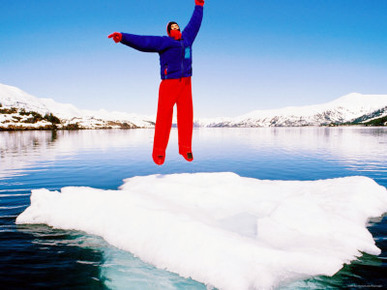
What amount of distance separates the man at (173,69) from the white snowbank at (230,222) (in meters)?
1.69

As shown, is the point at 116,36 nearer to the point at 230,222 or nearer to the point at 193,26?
the point at 193,26

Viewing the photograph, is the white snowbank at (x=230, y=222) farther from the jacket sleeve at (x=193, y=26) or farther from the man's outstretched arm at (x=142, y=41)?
the jacket sleeve at (x=193, y=26)

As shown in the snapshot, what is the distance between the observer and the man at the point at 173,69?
4413 mm

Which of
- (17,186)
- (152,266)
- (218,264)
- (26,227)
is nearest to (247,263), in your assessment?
(218,264)

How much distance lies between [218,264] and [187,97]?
322 cm

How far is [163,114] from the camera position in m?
5.02

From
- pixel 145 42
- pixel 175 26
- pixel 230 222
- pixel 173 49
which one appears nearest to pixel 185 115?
pixel 173 49

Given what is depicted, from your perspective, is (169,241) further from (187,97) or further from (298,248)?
(187,97)

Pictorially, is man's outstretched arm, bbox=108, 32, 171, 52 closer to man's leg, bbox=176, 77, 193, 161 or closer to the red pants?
the red pants

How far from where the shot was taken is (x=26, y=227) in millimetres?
6875

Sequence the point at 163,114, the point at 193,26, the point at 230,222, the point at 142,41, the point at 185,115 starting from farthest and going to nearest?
1. the point at 230,222
2. the point at 185,115
3. the point at 163,114
4. the point at 193,26
5. the point at 142,41

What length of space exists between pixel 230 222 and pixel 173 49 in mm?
4168

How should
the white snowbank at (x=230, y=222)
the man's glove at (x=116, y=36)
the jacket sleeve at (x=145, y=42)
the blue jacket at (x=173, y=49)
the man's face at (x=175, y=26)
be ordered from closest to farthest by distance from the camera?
the man's glove at (x=116, y=36) < the jacket sleeve at (x=145, y=42) < the white snowbank at (x=230, y=222) < the blue jacket at (x=173, y=49) < the man's face at (x=175, y=26)

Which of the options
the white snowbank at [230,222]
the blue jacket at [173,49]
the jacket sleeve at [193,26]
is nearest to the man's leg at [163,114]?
the blue jacket at [173,49]
